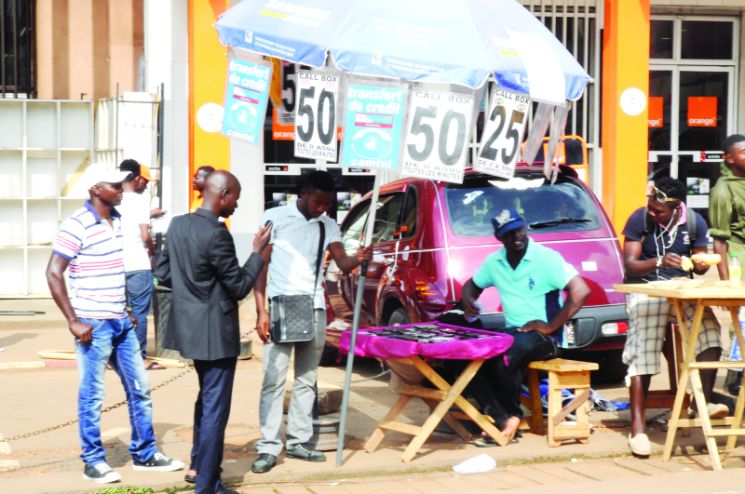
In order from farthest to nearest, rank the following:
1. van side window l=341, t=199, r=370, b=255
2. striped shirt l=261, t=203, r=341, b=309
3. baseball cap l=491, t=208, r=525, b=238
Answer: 1. van side window l=341, t=199, r=370, b=255
2. baseball cap l=491, t=208, r=525, b=238
3. striped shirt l=261, t=203, r=341, b=309

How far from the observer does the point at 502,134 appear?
6945 millimetres

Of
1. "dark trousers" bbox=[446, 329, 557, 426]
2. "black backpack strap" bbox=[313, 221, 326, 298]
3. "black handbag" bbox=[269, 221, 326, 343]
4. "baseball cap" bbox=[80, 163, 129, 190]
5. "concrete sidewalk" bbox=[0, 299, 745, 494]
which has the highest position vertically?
"baseball cap" bbox=[80, 163, 129, 190]

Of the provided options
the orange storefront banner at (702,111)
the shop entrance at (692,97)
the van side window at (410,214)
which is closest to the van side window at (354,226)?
the van side window at (410,214)

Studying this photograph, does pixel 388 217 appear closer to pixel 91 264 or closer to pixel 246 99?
pixel 246 99

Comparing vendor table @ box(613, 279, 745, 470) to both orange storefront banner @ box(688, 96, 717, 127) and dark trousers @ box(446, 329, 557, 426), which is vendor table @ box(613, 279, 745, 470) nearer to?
dark trousers @ box(446, 329, 557, 426)

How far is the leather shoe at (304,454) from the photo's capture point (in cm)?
689

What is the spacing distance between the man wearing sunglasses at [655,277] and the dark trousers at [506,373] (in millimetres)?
593

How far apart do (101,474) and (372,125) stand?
105 inches

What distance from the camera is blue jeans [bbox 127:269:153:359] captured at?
10.0 m

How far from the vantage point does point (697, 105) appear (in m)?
17.2

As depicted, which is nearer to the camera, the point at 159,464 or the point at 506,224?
the point at 159,464

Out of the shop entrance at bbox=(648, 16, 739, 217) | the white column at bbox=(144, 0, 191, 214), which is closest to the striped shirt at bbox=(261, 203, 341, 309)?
the white column at bbox=(144, 0, 191, 214)

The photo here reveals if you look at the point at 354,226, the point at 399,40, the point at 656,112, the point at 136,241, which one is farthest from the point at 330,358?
the point at 656,112

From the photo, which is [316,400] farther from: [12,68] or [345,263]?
[12,68]
